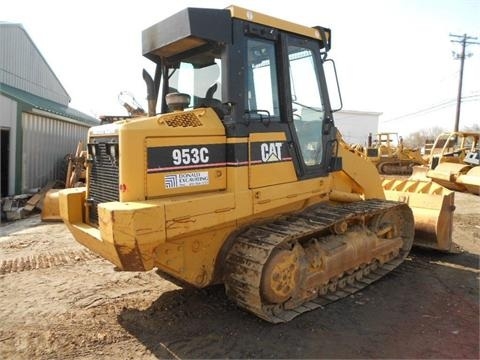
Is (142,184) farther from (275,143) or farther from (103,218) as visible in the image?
(275,143)

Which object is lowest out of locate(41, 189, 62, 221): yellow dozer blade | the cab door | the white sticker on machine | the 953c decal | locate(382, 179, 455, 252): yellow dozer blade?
locate(41, 189, 62, 221): yellow dozer blade

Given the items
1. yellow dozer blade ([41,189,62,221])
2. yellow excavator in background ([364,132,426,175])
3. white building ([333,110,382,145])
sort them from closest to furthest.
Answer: yellow dozer blade ([41,189,62,221]) < yellow excavator in background ([364,132,426,175]) < white building ([333,110,382,145])

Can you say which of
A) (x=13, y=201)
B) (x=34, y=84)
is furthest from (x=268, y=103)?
(x=34, y=84)

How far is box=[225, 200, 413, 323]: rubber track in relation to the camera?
3973mm

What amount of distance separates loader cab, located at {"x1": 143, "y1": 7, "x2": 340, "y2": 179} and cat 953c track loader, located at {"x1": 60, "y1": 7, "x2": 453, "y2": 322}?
1 centimetres

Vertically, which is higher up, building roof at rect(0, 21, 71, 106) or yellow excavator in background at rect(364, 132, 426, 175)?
building roof at rect(0, 21, 71, 106)

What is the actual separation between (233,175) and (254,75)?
107cm

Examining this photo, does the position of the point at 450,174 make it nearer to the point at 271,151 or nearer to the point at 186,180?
the point at 271,151

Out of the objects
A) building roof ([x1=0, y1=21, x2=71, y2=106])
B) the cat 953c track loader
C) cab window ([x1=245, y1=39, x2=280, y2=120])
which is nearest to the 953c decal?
the cat 953c track loader

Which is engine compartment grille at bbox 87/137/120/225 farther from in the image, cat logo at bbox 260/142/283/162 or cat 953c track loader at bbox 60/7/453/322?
cat logo at bbox 260/142/283/162

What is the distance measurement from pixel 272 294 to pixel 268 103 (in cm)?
192

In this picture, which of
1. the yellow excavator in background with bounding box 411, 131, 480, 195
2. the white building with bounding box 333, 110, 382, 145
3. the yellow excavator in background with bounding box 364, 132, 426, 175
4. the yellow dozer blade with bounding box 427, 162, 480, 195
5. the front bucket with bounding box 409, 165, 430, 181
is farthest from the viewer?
the white building with bounding box 333, 110, 382, 145

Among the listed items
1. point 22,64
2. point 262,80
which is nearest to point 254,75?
point 262,80

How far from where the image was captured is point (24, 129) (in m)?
11.8
